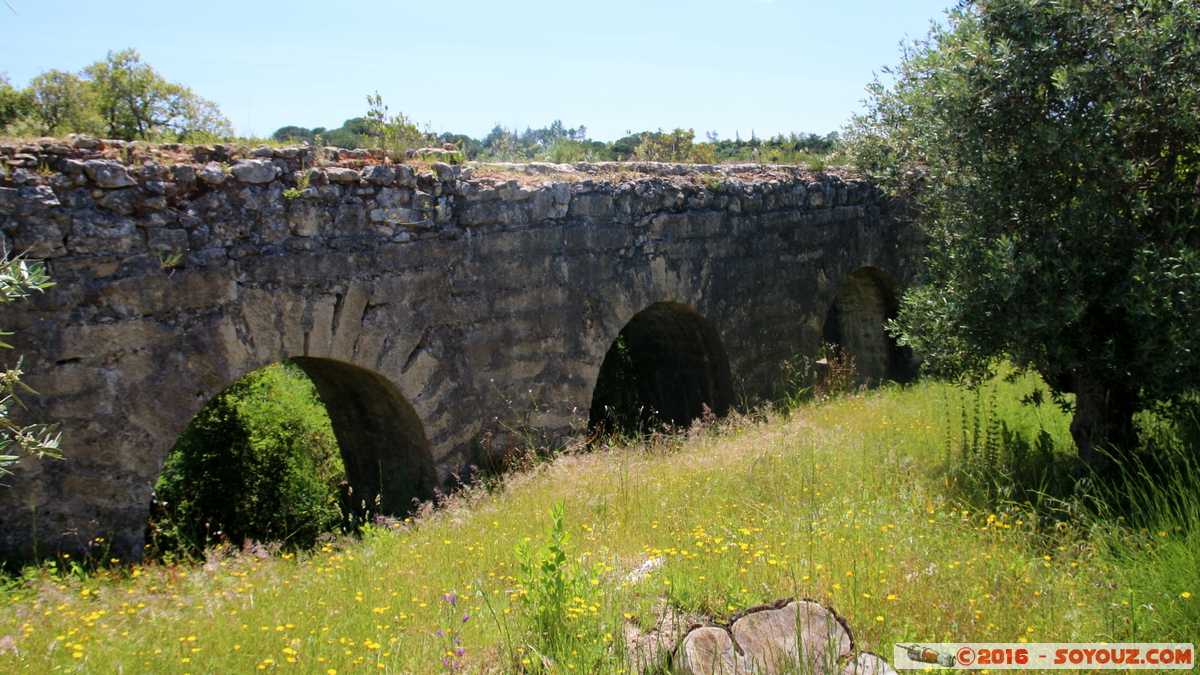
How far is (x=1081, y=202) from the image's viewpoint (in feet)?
14.7

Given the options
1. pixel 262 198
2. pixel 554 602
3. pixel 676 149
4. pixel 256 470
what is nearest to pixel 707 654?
pixel 554 602

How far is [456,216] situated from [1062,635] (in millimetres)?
4423

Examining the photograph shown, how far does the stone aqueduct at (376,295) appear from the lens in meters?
4.24

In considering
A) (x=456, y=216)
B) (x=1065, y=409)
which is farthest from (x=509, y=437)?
(x=1065, y=409)

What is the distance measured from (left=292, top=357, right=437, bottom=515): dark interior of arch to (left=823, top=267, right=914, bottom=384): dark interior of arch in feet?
20.6

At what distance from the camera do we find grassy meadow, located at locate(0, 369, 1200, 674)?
302 centimetres

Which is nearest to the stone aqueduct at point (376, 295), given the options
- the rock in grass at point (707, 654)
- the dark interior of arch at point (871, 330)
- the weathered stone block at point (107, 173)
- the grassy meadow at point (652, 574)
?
the weathered stone block at point (107, 173)

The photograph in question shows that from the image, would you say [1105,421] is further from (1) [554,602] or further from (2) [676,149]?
(2) [676,149]

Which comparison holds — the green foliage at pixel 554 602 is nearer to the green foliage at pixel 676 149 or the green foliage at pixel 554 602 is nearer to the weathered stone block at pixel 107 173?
the weathered stone block at pixel 107 173

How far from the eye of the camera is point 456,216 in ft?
18.9

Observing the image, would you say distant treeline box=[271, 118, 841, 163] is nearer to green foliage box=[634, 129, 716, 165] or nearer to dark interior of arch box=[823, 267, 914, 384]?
green foliage box=[634, 129, 716, 165]

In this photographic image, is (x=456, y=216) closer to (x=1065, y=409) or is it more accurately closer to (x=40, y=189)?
(x=40, y=189)

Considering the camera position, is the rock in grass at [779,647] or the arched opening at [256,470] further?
the arched opening at [256,470]

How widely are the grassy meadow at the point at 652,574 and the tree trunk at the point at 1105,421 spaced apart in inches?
8.0
